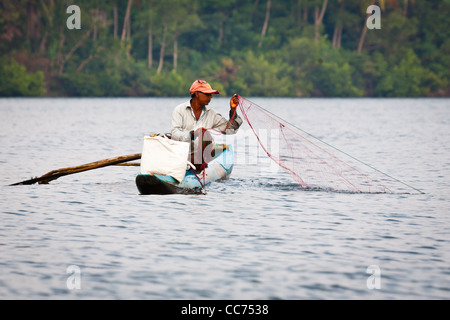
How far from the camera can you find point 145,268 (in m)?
8.66

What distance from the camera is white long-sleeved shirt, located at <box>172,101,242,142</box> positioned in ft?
43.7

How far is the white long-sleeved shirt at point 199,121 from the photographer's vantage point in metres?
13.3

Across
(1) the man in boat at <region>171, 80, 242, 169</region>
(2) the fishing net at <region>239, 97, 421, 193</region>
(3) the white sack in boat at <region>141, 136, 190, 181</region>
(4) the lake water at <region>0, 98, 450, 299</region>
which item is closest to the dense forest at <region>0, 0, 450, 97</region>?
(2) the fishing net at <region>239, 97, 421, 193</region>

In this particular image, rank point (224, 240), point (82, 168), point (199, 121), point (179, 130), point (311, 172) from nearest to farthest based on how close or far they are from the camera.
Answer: point (224, 240) < point (179, 130) < point (199, 121) < point (82, 168) < point (311, 172)

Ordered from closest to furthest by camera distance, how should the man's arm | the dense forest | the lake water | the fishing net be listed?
the lake water
the man's arm
the fishing net
the dense forest

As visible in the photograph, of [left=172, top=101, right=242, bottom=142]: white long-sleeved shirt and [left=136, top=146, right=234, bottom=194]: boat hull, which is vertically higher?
[left=172, top=101, right=242, bottom=142]: white long-sleeved shirt

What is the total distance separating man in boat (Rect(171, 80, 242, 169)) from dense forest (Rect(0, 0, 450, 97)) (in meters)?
62.0

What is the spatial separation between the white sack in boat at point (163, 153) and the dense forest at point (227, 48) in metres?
62.4

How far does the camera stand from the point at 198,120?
13445mm

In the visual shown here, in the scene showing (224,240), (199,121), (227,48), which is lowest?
(224,240)

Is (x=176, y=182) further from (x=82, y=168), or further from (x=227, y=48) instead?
(x=227, y=48)

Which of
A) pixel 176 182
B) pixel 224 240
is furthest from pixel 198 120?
pixel 224 240

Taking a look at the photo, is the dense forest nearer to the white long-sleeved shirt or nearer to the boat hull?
the boat hull

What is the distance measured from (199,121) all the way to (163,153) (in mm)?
934
